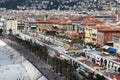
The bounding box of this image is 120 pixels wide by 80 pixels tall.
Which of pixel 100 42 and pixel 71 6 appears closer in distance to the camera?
pixel 100 42

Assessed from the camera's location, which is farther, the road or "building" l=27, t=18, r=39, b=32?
"building" l=27, t=18, r=39, b=32

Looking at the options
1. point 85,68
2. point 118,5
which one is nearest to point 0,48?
point 85,68

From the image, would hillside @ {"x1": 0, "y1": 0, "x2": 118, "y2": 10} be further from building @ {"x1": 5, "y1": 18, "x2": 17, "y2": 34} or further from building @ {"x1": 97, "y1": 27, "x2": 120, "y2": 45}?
building @ {"x1": 97, "y1": 27, "x2": 120, "y2": 45}

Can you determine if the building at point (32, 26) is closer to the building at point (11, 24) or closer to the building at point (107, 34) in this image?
the building at point (11, 24)

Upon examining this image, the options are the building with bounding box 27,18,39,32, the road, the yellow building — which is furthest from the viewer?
the building with bounding box 27,18,39,32

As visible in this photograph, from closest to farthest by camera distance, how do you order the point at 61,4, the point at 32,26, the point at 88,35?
1. the point at 88,35
2. the point at 32,26
3. the point at 61,4

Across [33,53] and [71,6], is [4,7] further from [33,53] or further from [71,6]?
[33,53]

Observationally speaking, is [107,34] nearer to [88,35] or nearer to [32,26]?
[88,35]

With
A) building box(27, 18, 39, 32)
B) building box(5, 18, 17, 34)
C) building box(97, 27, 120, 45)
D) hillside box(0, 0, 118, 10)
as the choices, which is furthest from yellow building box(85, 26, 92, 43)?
hillside box(0, 0, 118, 10)

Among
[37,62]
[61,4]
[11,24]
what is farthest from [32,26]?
[61,4]
